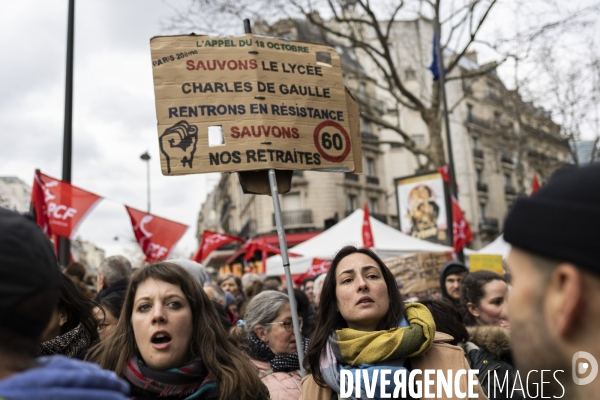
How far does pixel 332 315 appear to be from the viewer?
3398mm

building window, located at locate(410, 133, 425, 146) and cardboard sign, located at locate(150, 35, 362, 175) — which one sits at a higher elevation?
building window, located at locate(410, 133, 425, 146)

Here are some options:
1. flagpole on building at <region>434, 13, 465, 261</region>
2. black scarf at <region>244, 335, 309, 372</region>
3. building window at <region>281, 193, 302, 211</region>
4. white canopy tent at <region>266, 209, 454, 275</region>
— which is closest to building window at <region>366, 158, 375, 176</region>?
building window at <region>281, 193, 302, 211</region>

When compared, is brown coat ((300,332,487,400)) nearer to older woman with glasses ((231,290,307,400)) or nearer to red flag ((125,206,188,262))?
older woman with glasses ((231,290,307,400))

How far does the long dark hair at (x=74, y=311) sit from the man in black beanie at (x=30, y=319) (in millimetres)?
2249

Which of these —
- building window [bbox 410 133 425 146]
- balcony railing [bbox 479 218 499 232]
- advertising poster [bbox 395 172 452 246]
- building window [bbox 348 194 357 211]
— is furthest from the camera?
balcony railing [bbox 479 218 499 232]

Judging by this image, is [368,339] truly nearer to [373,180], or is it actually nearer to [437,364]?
[437,364]

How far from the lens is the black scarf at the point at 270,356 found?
13.1 feet

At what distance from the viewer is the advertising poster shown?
1382cm

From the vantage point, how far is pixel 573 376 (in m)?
1.25

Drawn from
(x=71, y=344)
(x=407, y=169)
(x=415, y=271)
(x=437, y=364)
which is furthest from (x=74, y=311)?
(x=407, y=169)

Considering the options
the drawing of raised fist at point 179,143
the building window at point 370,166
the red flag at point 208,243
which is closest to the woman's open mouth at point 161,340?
the drawing of raised fist at point 179,143

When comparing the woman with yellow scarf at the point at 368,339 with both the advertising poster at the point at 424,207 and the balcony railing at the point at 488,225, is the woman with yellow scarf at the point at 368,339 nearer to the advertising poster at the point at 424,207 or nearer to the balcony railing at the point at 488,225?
the advertising poster at the point at 424,207

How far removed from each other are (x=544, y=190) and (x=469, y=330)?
2.96 m

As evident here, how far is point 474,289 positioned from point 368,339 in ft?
6.20
